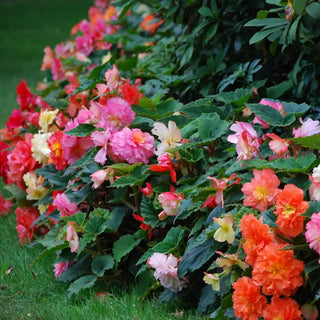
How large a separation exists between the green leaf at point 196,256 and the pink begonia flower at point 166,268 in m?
0.07

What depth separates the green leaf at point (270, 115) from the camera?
7.72 feet

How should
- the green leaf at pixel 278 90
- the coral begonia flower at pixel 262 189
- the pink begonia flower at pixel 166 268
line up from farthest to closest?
the green leaf at pixel 278 90
the pink begonia flower at pixel 166 268
the coral begonia flower at pixel 262 189

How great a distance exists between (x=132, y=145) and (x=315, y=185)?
890 millimetres

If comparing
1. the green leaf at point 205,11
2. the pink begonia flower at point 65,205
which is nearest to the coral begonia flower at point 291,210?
the pink begonia flower at point 65,205

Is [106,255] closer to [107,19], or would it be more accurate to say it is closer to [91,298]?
[91,298]

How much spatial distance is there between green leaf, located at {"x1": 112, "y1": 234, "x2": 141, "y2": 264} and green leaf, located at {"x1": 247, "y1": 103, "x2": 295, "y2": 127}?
0.74 metres

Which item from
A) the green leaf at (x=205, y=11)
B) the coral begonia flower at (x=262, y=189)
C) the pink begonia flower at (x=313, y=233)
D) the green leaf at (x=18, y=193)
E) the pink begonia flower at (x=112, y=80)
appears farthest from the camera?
the green leaf at (x=18, y=193)

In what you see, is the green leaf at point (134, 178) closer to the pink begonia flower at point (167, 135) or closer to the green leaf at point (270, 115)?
the pink begonia flower at point (167, 135)

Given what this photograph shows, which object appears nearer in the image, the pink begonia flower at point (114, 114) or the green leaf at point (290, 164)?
the green leaf at point (290, 164)

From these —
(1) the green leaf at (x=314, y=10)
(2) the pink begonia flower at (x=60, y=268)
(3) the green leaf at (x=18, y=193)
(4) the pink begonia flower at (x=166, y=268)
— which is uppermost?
(1) the green leaf at (x=314, y=10)

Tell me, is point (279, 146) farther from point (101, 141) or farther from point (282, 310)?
point (101, 141)

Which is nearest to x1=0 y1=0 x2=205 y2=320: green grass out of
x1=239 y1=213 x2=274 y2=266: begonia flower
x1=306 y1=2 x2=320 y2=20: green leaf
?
x1=239 y1=213 x2=274 y2=266: begonia flower

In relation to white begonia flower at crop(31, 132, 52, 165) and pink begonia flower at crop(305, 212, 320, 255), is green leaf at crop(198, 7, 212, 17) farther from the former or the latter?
pink begonia flower at crop(305, 212, 320, 255)

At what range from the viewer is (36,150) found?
135 inches
